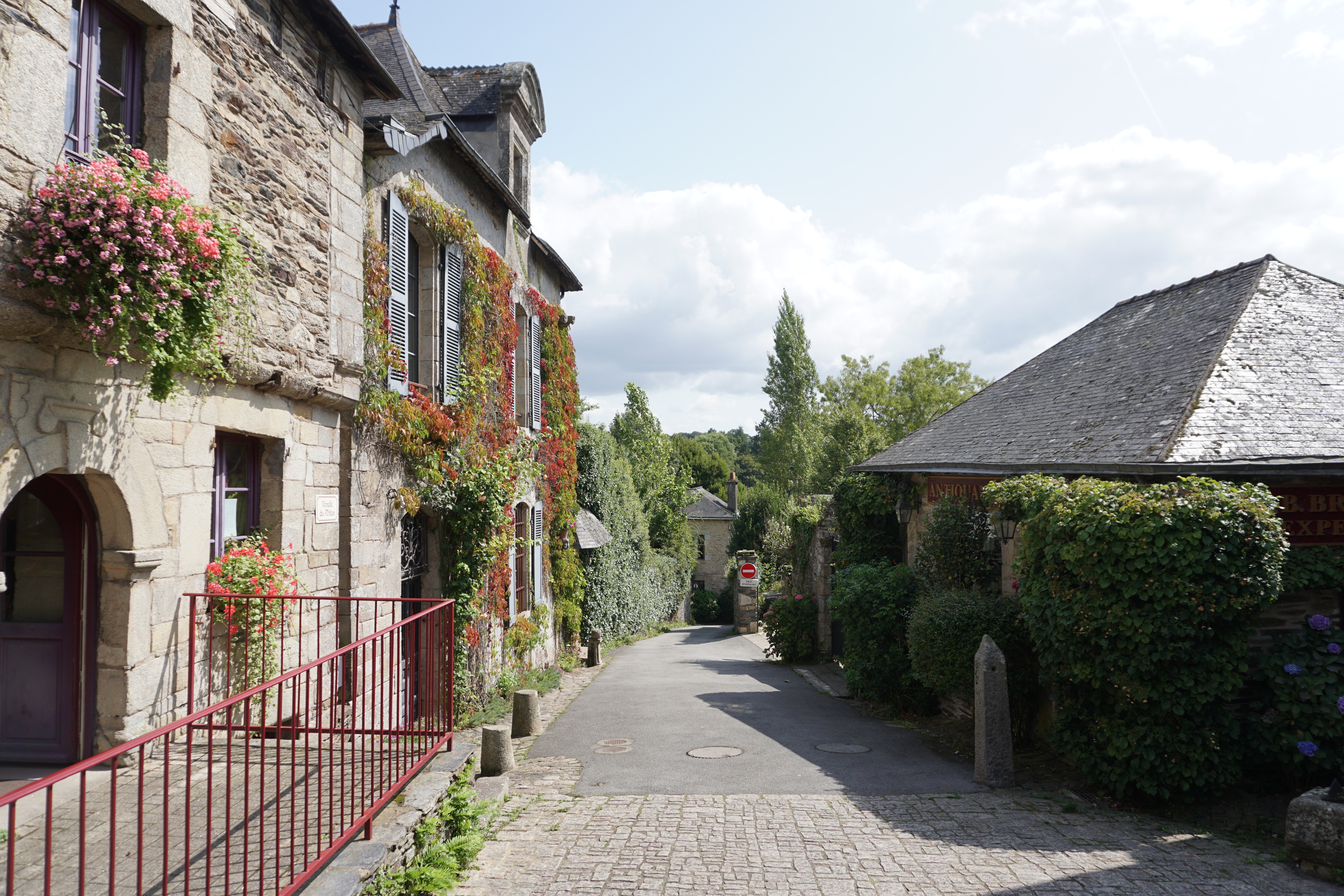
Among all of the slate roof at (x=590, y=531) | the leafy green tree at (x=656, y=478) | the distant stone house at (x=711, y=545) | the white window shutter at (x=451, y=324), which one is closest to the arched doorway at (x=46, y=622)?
the white window shutter at (x=451, y=324)

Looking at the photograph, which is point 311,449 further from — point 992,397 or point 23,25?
point 992,397

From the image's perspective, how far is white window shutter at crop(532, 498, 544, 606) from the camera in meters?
12.8

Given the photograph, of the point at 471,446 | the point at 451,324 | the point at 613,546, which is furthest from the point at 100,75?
the point at 613,546

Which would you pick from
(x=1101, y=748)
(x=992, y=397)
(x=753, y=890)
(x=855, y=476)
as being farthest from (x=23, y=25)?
(x=992, y=397)

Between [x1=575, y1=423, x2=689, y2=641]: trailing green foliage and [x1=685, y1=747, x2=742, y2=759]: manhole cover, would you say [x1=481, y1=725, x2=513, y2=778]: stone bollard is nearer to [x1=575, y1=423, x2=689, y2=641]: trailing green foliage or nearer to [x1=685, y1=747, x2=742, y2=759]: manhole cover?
[x1=685, y1=747, x2=742, y2=759]: manhole cover

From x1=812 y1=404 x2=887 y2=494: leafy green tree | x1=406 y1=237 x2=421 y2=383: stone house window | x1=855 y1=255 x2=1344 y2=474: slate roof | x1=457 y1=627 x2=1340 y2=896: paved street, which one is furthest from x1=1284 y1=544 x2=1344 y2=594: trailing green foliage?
x1=812 y1=404 x2=887 y2=494: leafy green tree

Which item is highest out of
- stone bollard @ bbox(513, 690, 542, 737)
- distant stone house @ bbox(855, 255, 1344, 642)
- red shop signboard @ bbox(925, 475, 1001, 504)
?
distant stone house @ bbox(855, 255, 1344, 642)

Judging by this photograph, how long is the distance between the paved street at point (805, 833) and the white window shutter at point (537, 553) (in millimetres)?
4085

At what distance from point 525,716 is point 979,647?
491 cm

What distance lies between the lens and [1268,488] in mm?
6781

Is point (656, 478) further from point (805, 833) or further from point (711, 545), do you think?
point (805, 833)

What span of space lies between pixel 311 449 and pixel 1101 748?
694 centimetres

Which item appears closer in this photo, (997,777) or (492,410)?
(997,777)

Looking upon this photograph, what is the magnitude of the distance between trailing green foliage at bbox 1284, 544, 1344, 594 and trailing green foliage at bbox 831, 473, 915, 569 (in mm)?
6125
